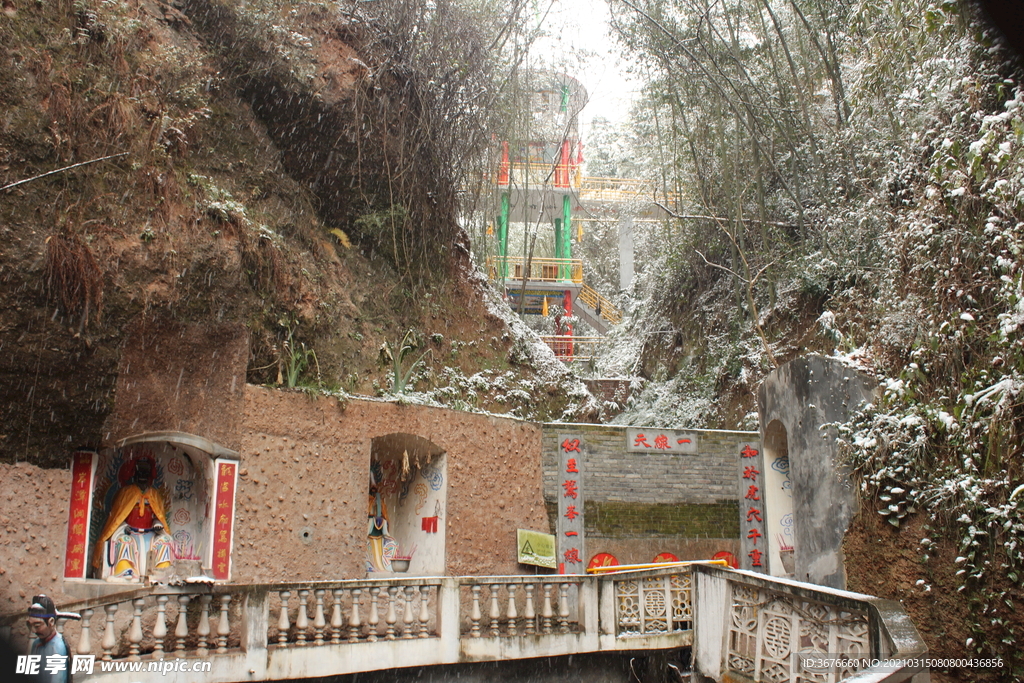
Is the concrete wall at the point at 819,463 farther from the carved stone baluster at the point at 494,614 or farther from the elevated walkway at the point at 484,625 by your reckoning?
the carved stone baluster at the point at 494,614

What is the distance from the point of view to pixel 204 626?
6.29 meters

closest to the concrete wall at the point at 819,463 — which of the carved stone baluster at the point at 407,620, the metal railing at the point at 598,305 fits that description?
the carved stone baluster at the point at 407,620

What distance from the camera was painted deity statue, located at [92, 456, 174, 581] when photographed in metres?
8.21

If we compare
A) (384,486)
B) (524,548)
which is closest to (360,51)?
(384,486)

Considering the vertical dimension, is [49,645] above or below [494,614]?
above

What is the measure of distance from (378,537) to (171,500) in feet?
8.54

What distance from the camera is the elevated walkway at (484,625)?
580 centimetres

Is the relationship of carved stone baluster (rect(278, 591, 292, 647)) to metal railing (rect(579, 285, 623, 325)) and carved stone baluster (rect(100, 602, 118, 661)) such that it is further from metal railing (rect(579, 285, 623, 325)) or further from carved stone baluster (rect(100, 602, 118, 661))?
metal railing (rect(579, 285, 623, 325))

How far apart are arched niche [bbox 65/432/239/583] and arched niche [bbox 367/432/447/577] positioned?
80.7 inches

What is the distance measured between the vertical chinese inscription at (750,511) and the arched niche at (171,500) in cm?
723

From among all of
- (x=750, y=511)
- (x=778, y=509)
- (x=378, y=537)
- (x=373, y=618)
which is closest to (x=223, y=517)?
(x=373, y=618)

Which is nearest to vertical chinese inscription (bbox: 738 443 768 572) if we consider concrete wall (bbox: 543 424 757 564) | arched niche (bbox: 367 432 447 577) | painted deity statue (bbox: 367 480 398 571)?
concrete wall (bbox: 543 424 757 564)

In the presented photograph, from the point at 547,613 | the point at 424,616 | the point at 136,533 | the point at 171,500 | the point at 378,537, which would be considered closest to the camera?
the point at 424,616

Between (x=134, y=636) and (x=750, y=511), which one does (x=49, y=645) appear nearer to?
(x=134, y=636)
